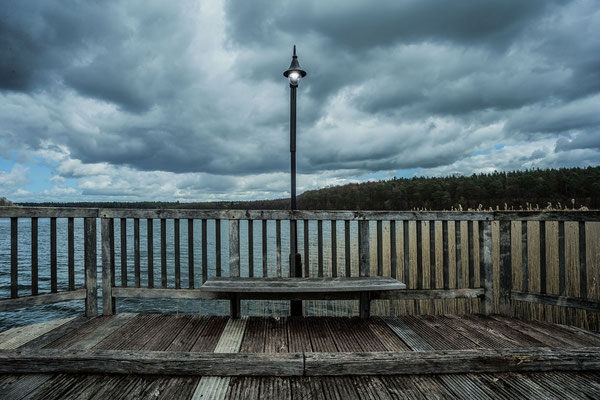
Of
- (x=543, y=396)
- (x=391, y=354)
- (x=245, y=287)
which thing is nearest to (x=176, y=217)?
(x=245, y=287)

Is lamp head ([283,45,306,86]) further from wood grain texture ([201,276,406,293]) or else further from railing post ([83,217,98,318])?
railing post ([83,217,98,318])

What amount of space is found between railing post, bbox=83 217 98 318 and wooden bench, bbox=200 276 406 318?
1.31 meters

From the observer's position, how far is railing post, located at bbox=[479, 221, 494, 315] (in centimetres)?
350

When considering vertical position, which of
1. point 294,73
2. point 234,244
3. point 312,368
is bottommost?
point 312,368

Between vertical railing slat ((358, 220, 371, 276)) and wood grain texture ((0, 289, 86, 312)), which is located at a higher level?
vertical railing slat ((358, 220, 371, 276))

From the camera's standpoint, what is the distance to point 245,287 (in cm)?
282

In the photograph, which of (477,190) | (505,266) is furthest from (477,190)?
(505,266)

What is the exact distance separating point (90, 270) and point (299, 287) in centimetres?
232

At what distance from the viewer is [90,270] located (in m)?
3.37

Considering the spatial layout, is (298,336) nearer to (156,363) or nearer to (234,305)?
(234,305)

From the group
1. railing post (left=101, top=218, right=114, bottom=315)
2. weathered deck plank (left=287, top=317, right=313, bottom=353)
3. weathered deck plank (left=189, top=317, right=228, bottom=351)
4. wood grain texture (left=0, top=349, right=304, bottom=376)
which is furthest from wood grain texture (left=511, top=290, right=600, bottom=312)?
railing post (left=101, top=218, right=114, bottom=315)

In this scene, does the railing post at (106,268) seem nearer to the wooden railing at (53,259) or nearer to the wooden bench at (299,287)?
the wooden railing at (53,259)

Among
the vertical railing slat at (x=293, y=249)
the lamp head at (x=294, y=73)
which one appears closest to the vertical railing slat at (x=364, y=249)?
the vertical railing slat at (x=293, y=249)

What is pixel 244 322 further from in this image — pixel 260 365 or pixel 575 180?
pixel 575 180
